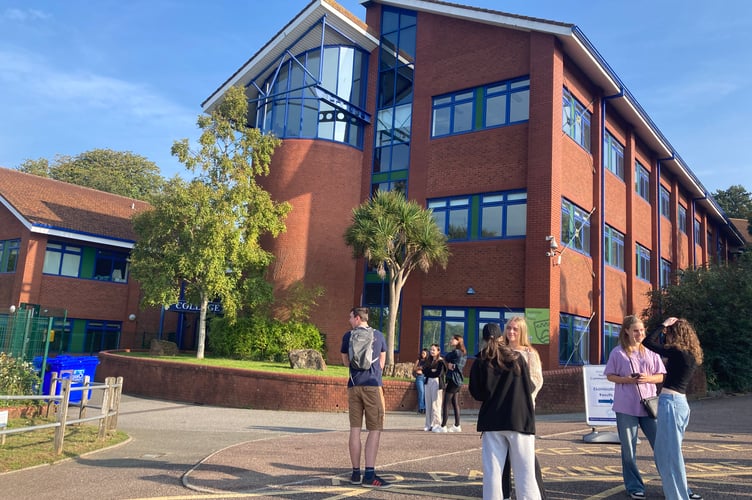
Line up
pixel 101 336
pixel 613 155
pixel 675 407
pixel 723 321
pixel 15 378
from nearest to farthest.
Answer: pixel 675 407 < pixel 15 378 < pixel 723 321 < pixel 613 155 < pixel 101 336

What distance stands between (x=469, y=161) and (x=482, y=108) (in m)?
1.82

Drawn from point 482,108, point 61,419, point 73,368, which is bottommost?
point 61,419

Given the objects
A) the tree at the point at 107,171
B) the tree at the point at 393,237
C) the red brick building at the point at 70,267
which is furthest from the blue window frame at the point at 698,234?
the tree at the point at 107,171

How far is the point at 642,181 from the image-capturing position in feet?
84.4

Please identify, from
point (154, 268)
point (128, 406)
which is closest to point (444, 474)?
point (128, 406)

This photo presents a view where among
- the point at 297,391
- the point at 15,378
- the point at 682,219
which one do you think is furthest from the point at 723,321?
the point at 15,378

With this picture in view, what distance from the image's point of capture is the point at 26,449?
786 centimetres

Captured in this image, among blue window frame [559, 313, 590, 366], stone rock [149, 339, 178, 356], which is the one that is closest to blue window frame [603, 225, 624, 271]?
blue window frame [559, 313, 590, 366]

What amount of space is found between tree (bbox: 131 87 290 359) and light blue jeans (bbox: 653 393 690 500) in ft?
48.3

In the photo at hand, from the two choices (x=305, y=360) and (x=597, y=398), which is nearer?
(x=597, y=398)

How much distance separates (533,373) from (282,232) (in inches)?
683

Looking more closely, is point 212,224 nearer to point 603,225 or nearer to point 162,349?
point 162,349

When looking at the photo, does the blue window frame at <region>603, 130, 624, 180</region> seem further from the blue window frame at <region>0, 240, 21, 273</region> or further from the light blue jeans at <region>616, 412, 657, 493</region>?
the blue window frame at <region>0, 240, 21, 273</region>

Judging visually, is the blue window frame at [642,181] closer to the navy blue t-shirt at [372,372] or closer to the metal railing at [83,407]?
the navy blue t-shirt at [372,372]
